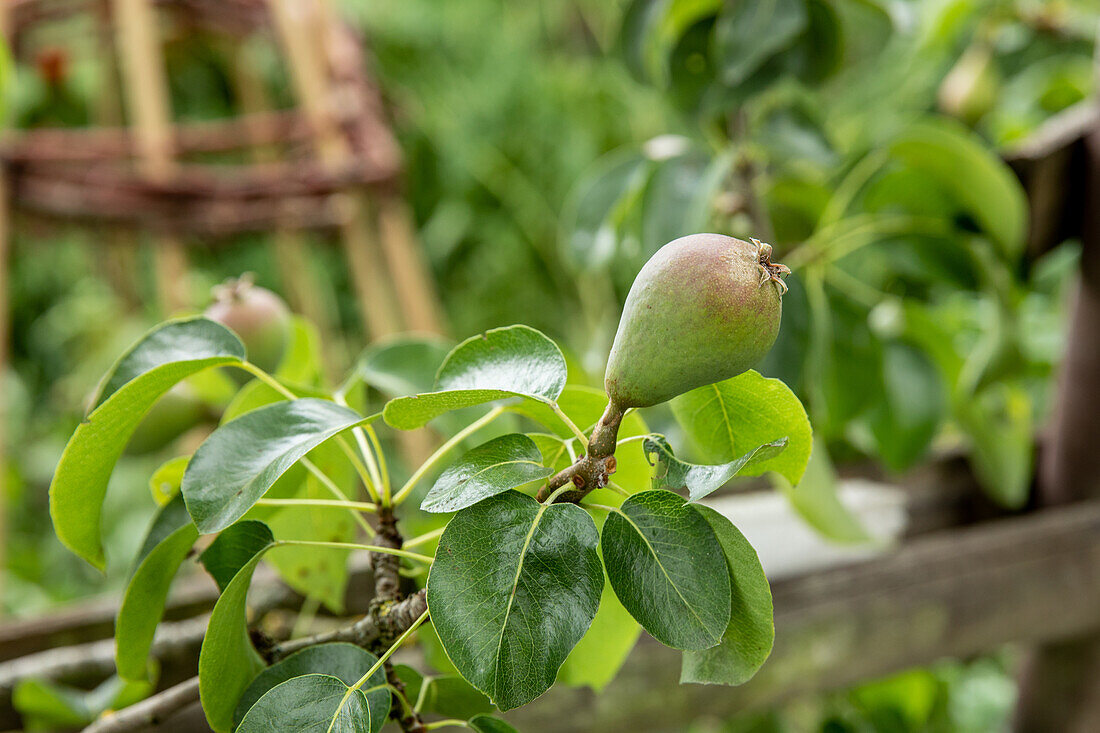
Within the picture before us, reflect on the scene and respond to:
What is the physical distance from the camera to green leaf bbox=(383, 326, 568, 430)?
155mm

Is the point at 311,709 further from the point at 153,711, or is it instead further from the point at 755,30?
the point at 755,30

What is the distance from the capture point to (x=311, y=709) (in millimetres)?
156

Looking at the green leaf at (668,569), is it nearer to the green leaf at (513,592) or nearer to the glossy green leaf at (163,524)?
the green leaf at (513,592)

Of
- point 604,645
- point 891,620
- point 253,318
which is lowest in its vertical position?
point 891,620

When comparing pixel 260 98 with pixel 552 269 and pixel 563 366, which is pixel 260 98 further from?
pixel 563 366

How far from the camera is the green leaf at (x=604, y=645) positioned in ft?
0.71

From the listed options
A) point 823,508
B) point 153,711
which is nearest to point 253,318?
point 153,711

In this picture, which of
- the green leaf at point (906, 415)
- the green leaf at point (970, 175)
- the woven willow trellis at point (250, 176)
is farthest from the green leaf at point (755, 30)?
the woven willow trellis at point (250, 176)

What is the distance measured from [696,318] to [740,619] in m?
0.06

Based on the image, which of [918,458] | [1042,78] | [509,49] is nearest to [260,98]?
[509,49]

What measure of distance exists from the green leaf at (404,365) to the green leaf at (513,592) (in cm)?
11

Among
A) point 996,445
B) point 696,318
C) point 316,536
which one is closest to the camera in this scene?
point 696,318

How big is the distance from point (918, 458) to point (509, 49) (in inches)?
52.0

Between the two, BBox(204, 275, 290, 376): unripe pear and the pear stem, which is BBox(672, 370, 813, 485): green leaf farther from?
BBox(204, 275, 290, 376): unripe pear
